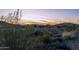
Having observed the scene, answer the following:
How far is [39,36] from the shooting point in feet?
5.59

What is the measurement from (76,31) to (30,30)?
599mm

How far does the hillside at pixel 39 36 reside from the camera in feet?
5.52

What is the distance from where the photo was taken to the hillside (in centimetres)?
168

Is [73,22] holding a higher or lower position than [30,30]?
higher
